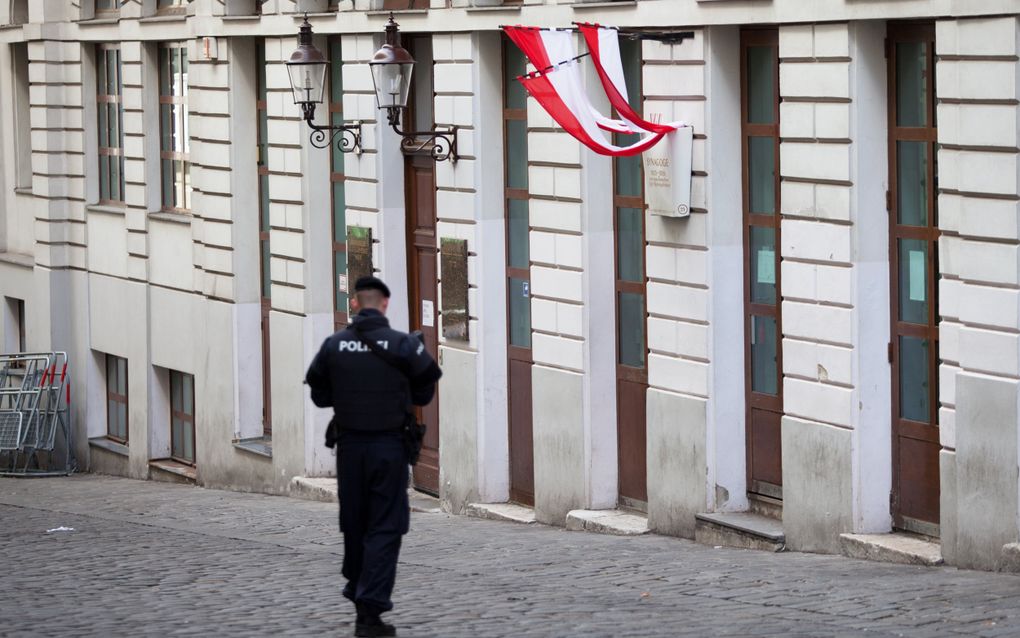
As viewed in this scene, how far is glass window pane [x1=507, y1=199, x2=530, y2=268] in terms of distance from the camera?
16.0 metres

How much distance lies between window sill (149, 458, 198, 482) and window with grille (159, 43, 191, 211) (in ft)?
9.27

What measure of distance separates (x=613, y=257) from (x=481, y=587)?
4.15 meters

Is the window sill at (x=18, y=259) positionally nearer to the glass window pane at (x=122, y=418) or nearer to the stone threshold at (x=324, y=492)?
the glass window pane at (x=122, y=418)

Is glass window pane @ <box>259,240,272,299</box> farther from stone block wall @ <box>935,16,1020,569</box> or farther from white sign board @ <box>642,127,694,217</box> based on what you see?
stone block wall @ <box>935,16,1020,569</box>

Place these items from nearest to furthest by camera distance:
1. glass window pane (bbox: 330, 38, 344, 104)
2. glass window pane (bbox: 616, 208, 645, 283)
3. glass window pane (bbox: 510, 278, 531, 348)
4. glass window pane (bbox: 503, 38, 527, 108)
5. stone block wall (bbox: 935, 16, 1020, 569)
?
1. stone block wall (bbox: 935, 16, 1020, 569)
2. glass window pane (bbox: 616, 208, 645, 283)
3. glass window pane (bbox: 503, 38, 527, 108)
4. glass window pane (bbox: 510, 278, 531, 348)
5. glass window pane (bbox: 330, 38, 344, 104)

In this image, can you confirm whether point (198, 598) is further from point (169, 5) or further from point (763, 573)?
point (169, 5)

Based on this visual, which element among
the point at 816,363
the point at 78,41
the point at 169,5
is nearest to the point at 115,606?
the point at 816,363

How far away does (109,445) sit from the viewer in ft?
78.0

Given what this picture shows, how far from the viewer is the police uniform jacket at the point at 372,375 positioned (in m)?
9.56

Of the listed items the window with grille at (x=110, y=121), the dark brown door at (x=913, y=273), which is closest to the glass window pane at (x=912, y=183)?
the dark brown door at (x=913, y=273)

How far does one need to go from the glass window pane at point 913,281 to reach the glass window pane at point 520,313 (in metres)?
4.22

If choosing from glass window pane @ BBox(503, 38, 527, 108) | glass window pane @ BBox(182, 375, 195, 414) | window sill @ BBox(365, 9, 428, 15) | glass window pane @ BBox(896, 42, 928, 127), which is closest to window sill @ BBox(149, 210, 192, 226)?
glass window pane @ BBox(182, 375, 195, 414)

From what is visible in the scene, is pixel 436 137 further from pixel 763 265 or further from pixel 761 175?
pixel 763 265

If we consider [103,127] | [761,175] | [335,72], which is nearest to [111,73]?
[103,127]
